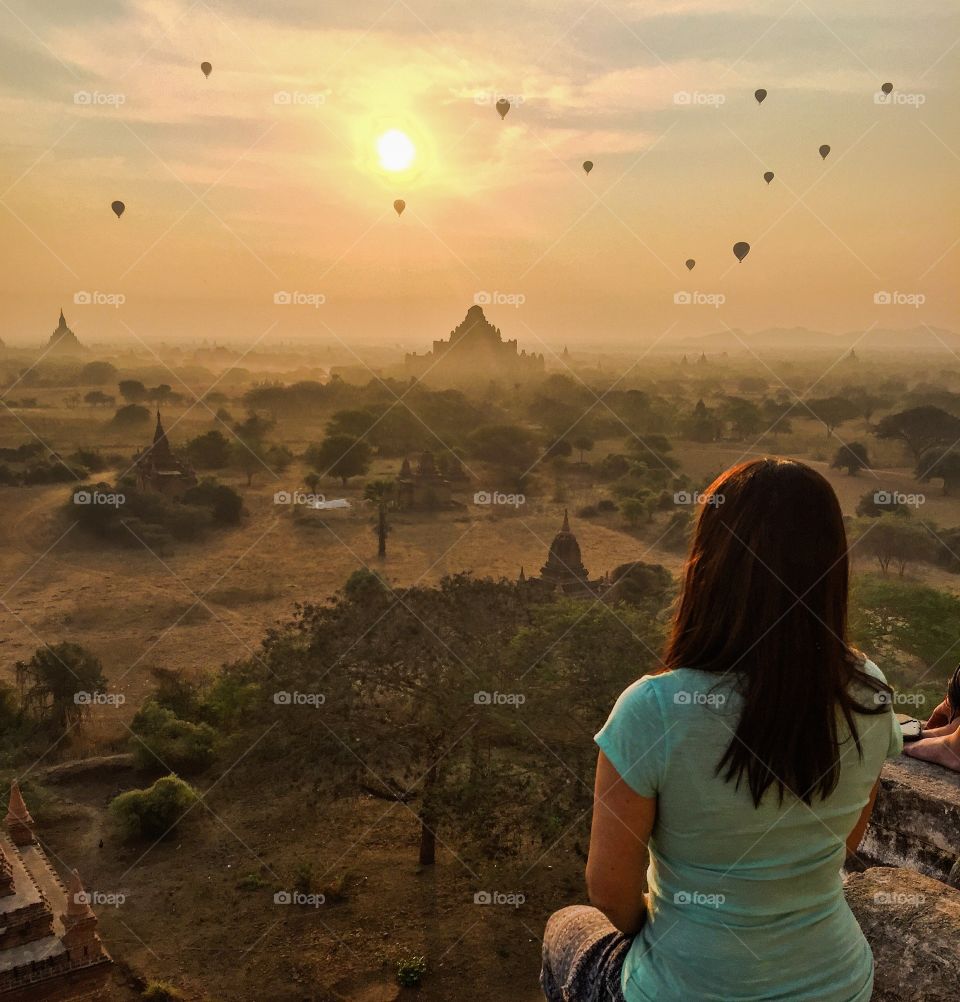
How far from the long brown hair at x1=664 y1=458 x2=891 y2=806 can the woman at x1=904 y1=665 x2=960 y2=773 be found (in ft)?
4.47

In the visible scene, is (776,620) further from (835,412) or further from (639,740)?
(835,412)

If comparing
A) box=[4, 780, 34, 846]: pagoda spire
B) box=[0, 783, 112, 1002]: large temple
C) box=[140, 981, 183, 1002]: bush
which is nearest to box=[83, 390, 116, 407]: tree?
box=[4, 780, 34, 846]: pagoda spire

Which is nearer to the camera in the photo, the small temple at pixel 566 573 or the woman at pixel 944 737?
the woman at pixel 944 737

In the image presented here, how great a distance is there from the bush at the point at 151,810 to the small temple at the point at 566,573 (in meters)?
9.22

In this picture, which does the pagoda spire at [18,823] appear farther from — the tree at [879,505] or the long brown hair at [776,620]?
the tree at [879,505]

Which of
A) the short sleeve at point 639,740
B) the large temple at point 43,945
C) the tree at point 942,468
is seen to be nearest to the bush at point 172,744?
the large temple at point 43,945

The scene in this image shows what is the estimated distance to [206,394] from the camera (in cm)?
6406

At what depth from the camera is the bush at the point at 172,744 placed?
13602mm

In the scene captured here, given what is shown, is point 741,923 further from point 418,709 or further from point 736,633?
point 418,709

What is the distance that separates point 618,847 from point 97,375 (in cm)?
7301

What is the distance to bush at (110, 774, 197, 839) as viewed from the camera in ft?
39.0

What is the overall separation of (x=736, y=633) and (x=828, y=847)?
54 cm

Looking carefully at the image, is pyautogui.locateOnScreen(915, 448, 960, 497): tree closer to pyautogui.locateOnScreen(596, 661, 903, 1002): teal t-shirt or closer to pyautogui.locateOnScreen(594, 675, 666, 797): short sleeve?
pyautogui.locateOnScreen(596, 661, 903, 1002): teal t-shirt

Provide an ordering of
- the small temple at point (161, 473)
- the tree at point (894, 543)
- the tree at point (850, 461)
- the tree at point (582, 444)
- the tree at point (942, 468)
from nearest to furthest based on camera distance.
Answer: the tree at point (894, 543)
the small temple at point (161, 473)
the tree at point (942, 468)
the tree at point (850, 461)
the tree at point (582, 444)
